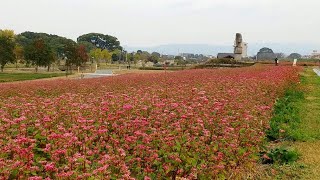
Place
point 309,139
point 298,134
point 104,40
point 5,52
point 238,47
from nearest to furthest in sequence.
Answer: point 309,139
point 298,134
point 5,52
point 238,47
point 104,40

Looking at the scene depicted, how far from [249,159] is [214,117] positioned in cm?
94

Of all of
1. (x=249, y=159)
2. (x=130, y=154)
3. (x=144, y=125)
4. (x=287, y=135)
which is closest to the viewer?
(x=130, y=154)

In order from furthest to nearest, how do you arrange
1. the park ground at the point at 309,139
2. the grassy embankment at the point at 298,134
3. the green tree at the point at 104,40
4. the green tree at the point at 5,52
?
1. the green tree at the point at 104,40
2. the green tree at the point at 5,52
3. the park ground at the point at 309,139
4. the grassy embankment at the point at 298,134

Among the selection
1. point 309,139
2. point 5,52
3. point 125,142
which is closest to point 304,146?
point 309,139

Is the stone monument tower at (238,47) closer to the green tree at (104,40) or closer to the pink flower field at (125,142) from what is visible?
the pink flower field at (125,142)

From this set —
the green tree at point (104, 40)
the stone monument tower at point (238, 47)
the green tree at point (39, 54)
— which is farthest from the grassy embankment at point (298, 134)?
the green tree at point (104, 40)

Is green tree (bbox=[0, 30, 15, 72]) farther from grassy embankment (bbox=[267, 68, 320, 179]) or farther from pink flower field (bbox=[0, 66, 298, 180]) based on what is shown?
pink flower field (bbox=[0, 66, 298, 180])

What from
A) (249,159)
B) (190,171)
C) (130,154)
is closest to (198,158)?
(190,171)

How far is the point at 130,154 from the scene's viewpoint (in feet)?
14.7

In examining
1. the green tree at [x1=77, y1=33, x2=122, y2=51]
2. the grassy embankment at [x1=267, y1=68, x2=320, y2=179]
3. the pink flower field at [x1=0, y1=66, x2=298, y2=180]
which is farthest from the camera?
the green tree at [x1=77, y1=33, x2=122, y2=51]

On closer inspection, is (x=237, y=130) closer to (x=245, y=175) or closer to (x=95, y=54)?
(x=245, y=175)

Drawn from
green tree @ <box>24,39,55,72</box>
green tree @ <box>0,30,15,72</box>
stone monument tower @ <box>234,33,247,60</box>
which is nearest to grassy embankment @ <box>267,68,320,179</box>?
stone monument tower @ <box>234,33,247,60</box>

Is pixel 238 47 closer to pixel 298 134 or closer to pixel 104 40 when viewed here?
pixel 298 134

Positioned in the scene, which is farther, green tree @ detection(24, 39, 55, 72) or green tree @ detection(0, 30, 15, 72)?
green tree @ detection(24, 39, 55, 72)
